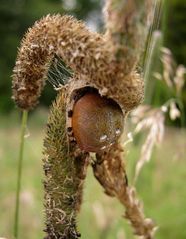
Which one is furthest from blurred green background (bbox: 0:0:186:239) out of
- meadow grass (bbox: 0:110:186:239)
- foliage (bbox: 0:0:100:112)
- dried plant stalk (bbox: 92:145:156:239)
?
foliage (bbox: 0:0:100:112)

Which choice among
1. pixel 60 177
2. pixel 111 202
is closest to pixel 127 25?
pixel 60 177

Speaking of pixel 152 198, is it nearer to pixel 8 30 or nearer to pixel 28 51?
pixel 28 51

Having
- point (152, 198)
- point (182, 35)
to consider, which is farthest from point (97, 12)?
point (152, 198)

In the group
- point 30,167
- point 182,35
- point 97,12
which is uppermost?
point 97,12

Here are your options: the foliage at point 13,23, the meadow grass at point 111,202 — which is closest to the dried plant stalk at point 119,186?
the meadow grass at point 111,202

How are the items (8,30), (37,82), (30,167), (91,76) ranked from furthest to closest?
1. (8,30)
2. (30,167)
3. (37,82)
4. (91,76)

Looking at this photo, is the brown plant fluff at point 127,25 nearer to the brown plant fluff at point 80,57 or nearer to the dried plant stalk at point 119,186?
the brown plant fluff at point 80,57
